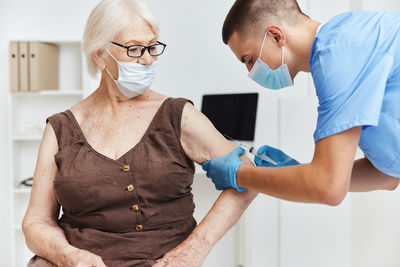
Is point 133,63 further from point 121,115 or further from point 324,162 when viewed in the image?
point 324,162

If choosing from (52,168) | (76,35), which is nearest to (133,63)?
(52,168)

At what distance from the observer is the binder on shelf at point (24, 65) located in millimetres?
3309

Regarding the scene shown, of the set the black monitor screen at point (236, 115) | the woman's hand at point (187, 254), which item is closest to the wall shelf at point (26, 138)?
the black monitor screen at point (236, 115)

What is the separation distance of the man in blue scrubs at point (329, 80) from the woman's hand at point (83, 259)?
44 cm

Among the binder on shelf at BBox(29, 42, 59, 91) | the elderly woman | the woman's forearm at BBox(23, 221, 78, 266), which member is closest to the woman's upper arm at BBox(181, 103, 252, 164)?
the elderly woman

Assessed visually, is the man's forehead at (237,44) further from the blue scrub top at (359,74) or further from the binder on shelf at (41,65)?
the binder on shelf at (41,65)

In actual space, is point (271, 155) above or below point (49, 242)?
above

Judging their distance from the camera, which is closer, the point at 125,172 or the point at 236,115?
the point at 125,172

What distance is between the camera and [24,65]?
10.8ft

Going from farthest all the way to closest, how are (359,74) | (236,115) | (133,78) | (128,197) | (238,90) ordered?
(238,90) < (236,115) < (133,78) < (128,197) < (359,74)

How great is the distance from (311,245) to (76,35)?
2.46 m

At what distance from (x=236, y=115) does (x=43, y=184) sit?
1.98 metres

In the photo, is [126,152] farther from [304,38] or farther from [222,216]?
[304,38]

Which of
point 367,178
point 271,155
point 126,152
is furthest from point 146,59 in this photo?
point 367,178
